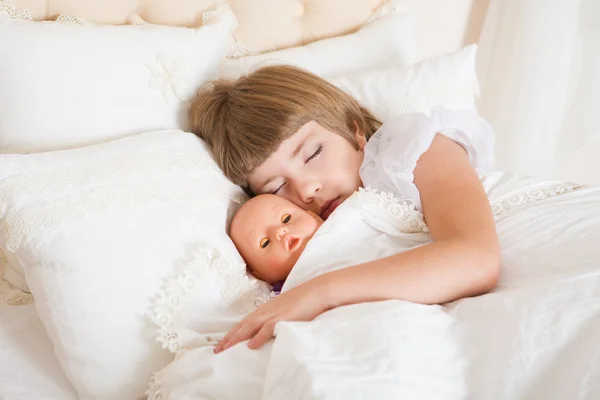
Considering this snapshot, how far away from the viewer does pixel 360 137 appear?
134 centimetres

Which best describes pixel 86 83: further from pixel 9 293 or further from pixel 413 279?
pixel 413 279

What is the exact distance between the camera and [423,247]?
0.96 metres

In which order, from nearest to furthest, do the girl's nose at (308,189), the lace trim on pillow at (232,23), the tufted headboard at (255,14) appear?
the girl's nose at (308,189)
the tufted headboard at (255,14)
the lace trim on pillow at (232,23)

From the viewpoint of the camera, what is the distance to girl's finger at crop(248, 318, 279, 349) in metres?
0.85

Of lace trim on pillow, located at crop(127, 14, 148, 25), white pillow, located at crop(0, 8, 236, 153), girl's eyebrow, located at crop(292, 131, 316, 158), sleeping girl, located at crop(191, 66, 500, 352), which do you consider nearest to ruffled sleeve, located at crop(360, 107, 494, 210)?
sleeping girl, located at crop(191, 66, 500, 352)

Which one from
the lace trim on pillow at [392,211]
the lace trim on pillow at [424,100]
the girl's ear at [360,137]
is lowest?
the lace trim on pillow at [392,211]

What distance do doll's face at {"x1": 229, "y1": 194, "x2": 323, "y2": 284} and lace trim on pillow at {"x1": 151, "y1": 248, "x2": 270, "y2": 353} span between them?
43mm

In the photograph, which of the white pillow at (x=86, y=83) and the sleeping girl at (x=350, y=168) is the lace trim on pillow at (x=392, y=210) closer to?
the sleeping girl at (x=350, y=168)

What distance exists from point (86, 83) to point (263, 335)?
641 mm

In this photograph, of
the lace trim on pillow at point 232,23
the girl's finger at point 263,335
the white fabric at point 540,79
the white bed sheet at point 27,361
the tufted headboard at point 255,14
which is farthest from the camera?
the white fabric at point 540,79

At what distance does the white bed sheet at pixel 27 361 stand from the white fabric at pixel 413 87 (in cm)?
89

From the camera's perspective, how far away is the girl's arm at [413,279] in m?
0.89

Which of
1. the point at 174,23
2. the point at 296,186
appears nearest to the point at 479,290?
the point at 296,186

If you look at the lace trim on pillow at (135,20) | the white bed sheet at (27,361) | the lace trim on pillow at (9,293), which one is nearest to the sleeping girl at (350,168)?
the lace trim on pillow at (135,20)
